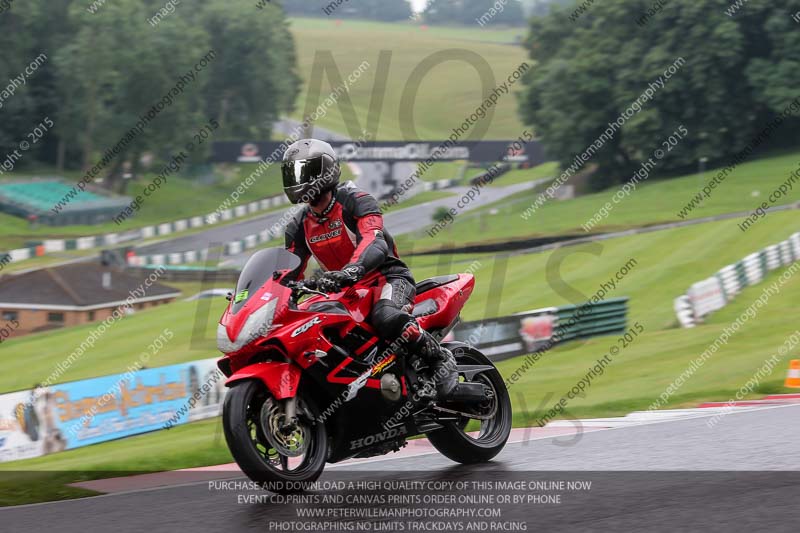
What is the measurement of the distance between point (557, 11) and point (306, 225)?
71.4 metres

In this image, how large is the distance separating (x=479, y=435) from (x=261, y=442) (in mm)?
2225

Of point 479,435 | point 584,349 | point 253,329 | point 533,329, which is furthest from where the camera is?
point 584,349

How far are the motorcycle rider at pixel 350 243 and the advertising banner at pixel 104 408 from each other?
324 inches

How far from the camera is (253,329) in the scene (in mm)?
6230

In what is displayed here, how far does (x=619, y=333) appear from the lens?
2211 centimetres

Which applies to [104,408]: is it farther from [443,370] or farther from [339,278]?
[339,278]

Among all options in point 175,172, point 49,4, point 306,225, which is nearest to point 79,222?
point 175,172

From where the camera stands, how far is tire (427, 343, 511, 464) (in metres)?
7.52

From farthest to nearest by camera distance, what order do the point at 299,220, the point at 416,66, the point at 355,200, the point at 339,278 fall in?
the point at 416,66 → the point at 299,220 → the point at 355,200 → the point at 339,278

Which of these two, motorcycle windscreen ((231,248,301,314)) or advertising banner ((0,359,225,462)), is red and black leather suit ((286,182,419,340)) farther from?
advertising banner ((0,359,225,462))

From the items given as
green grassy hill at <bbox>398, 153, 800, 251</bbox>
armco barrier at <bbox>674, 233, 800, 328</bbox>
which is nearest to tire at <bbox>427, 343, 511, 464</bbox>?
armco barrier at <bbox>674, 233, 800, 328</bbox>

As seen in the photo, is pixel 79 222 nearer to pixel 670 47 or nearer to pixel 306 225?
pixel 670 47

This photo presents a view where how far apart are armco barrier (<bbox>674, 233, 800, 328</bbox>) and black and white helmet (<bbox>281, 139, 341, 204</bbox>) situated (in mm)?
17329

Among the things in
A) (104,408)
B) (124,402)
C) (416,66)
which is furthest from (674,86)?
(104,408)
